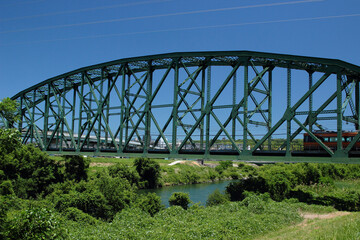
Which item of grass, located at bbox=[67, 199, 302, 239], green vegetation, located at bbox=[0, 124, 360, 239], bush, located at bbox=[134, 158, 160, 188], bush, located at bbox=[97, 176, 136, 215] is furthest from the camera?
bush, located at bbox=[134, 158, 160, 188]

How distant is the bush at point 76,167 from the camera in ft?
144

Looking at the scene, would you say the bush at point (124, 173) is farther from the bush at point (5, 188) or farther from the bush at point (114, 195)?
the bush at point (5, 188)

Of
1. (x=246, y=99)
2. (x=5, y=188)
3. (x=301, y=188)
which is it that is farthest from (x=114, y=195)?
(x=301, y=188)

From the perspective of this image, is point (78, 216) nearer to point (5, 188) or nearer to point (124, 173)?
point (5, 188)

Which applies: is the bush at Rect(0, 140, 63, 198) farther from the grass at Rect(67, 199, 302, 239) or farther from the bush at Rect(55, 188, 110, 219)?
the grass at Rect(67, 199, 302, 239)

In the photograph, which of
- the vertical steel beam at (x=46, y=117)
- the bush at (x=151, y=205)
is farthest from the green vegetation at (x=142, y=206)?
the vertical steel beam at (x=46, y=117)

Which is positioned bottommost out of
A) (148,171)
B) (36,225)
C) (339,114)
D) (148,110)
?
(148,171)

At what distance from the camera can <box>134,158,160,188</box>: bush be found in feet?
166

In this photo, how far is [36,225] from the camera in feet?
32.3

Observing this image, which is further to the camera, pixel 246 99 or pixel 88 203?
pixel 246 99

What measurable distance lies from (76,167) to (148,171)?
1155 cm

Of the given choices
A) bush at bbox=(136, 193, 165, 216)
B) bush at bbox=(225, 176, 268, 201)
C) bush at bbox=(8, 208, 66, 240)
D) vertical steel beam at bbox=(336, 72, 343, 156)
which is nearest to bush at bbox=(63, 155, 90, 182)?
bush at bbox=(136, 193, 165, 216)

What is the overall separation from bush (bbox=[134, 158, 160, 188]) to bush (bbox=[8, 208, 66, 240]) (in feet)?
132

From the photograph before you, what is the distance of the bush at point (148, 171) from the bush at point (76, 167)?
8.83 metres
